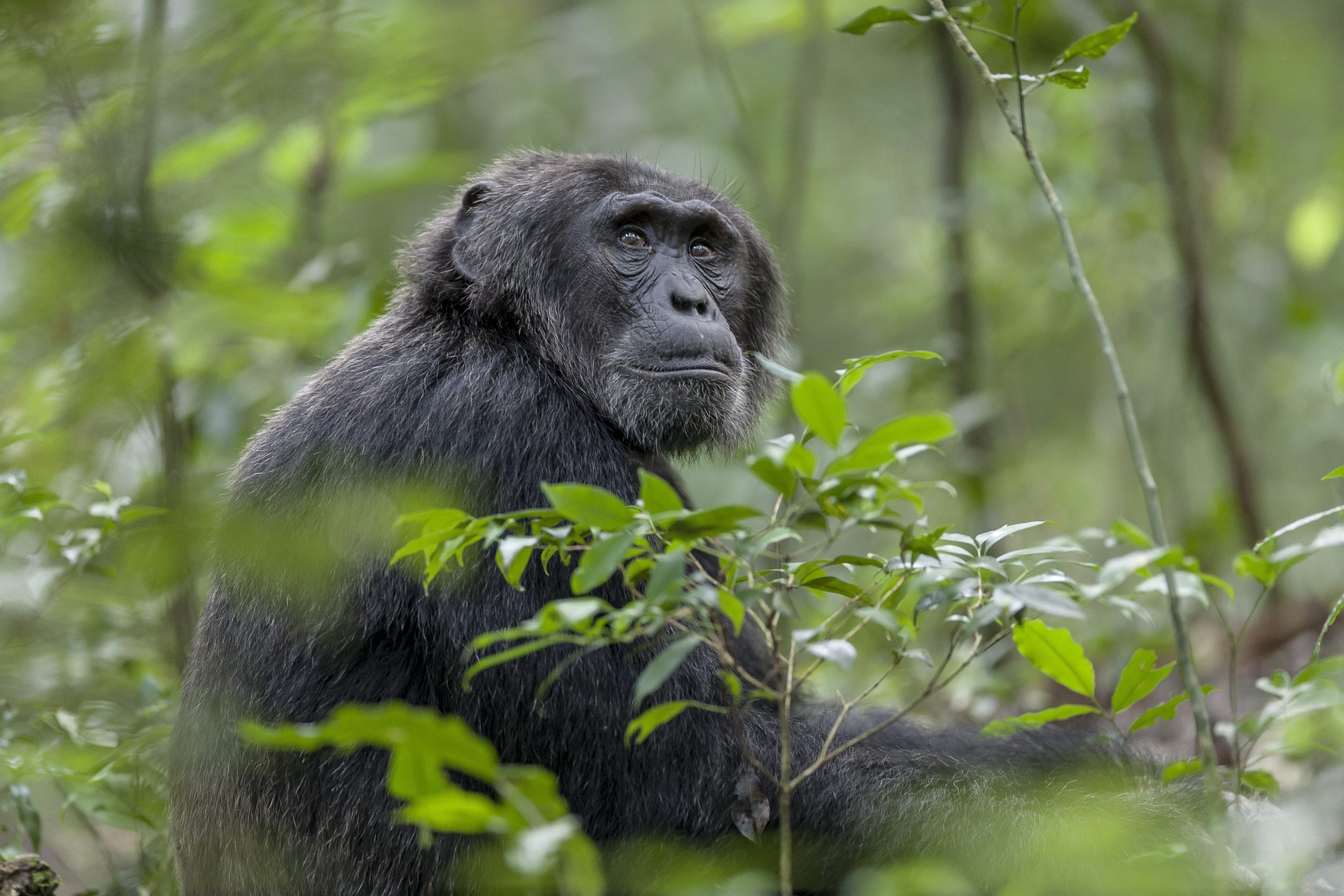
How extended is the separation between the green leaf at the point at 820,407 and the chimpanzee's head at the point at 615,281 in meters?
2.12

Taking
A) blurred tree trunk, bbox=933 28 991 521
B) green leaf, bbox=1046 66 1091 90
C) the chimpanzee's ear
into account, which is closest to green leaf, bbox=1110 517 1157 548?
green leaf, bbox=1046 66 1091 90

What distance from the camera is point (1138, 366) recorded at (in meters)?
11.6

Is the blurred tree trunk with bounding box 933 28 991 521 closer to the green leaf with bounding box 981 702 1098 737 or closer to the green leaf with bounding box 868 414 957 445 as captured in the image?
the green leaf with bounding box 981 702 1098 737

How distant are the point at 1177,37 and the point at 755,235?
599 cm

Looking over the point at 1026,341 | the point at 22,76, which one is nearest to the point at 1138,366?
the point at 1026,341

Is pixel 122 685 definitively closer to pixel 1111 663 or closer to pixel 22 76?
pixel 22 76

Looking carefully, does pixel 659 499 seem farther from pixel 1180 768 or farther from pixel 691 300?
pixel 691 300

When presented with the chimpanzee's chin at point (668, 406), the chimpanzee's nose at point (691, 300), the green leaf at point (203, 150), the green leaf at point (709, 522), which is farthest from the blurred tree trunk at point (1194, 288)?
the green leaf at point (709, 522)

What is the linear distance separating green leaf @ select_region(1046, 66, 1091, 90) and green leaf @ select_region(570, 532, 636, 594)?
188cm

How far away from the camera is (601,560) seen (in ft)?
8.08

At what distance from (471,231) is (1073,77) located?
2.60m

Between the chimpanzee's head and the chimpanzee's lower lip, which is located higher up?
the chimpanzee's head

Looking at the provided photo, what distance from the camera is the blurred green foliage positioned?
4254mm

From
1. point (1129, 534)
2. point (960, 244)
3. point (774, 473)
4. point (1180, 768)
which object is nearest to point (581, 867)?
point (774, 473)
